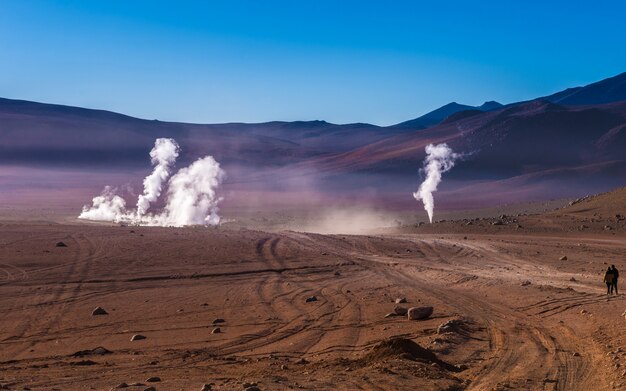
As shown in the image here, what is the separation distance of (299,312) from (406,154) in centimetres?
10689

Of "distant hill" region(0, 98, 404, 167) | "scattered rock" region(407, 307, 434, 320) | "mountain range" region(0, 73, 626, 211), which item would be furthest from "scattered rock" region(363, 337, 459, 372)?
"distant hill" region(0, 98, 404, 167)

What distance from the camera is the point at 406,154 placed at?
407 feet

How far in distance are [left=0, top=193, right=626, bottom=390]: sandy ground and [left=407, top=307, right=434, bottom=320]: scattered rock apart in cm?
27

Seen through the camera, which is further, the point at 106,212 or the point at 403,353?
the point at 106,212

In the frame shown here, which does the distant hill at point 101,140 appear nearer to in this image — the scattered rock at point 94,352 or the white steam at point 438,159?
the white steam at point 438,159

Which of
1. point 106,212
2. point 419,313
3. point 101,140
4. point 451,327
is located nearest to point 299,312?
point 419,313

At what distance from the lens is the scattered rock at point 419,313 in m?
17.3

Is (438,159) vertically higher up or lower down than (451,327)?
higher up

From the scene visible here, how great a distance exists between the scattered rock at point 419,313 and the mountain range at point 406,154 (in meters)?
62.9

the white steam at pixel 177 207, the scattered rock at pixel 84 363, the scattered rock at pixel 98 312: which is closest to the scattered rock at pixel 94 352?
the scattered rock at pixel 84 363

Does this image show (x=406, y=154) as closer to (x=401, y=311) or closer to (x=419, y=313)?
(x=401, y=311)

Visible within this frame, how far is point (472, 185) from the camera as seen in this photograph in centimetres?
9944

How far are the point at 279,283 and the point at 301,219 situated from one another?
120 feet

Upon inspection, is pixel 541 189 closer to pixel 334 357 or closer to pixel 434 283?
pixel 434 283
